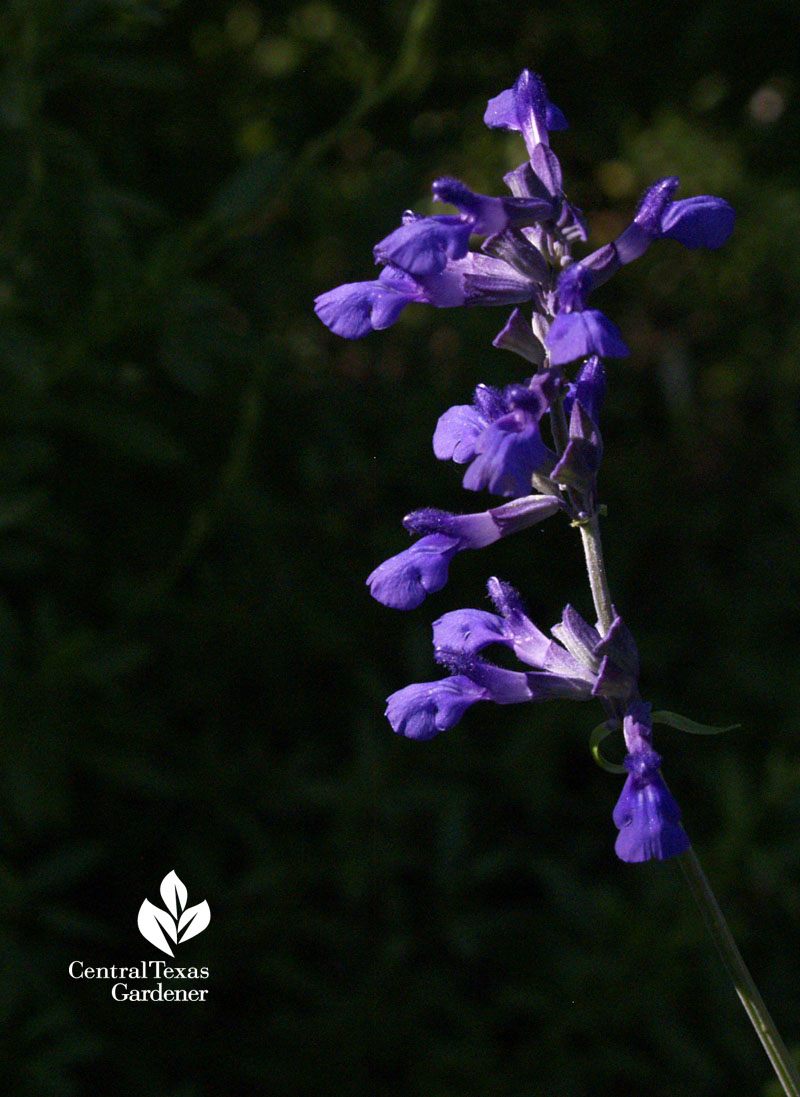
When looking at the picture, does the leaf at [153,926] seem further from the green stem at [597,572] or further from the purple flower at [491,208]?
the purple flower at [491,208]

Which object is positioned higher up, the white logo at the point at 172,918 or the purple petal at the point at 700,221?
the white logo at the point at 172,918

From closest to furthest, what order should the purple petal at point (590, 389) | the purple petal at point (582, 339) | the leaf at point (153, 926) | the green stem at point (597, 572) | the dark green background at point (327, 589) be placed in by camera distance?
the purple petal at point (582, 339) → the green stem at point (597, 572) → the purple petal at point (590, 389) → the leaf at point (153, 926) → the dark green background at point (327, 589)

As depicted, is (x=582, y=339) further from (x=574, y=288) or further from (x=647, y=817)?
(x=647, y=817)

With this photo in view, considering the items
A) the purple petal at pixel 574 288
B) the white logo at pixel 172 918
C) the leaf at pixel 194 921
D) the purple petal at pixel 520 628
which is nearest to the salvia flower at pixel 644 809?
the purple petal at pixel 520 628

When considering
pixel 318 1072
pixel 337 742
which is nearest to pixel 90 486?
pixel 337 742

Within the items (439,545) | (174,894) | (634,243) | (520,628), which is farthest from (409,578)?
(174,894)

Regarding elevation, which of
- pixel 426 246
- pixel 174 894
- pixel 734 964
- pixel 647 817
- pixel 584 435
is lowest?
pixel 734 964
